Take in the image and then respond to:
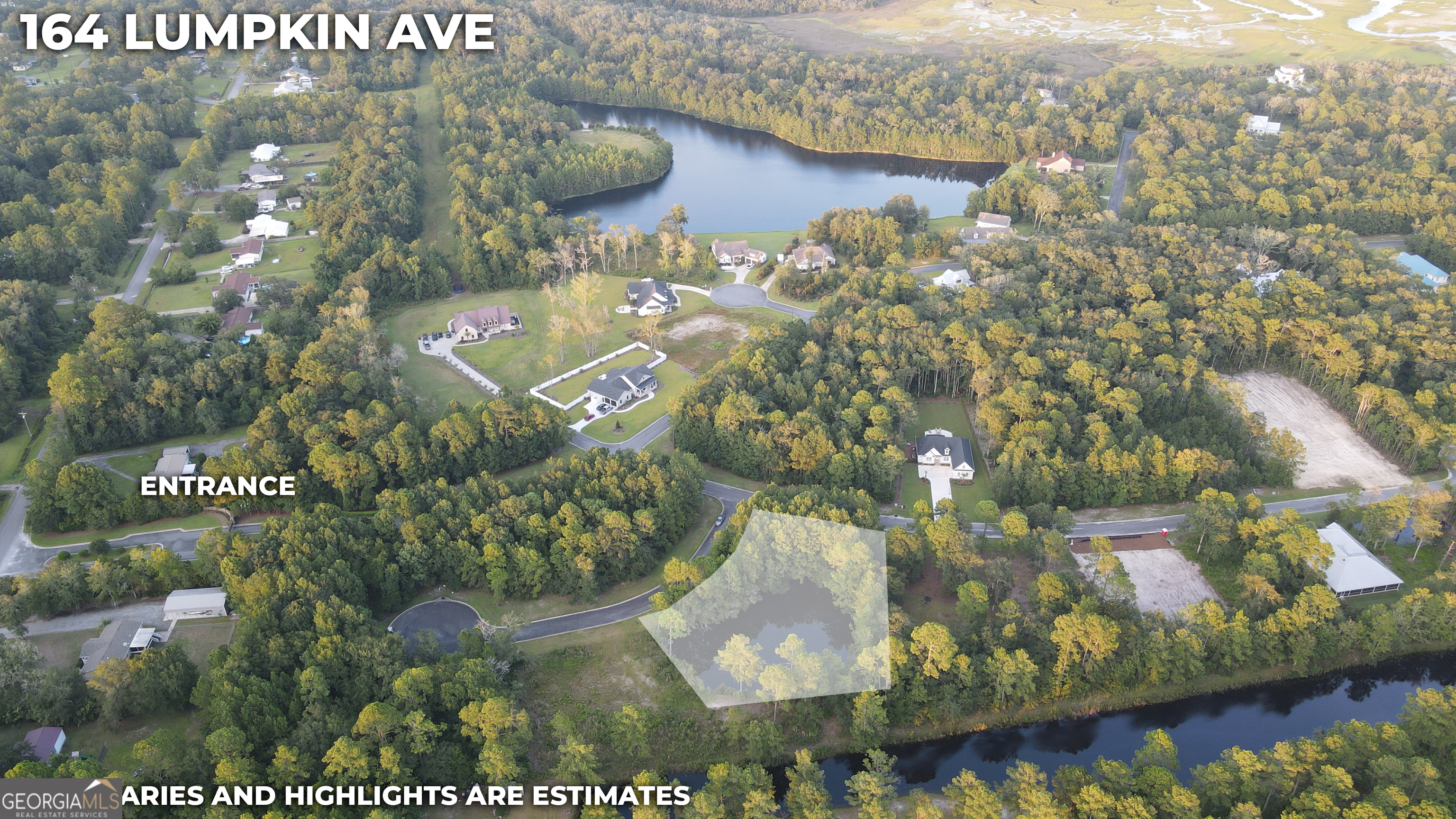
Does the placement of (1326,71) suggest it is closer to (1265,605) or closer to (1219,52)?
(1219,52)

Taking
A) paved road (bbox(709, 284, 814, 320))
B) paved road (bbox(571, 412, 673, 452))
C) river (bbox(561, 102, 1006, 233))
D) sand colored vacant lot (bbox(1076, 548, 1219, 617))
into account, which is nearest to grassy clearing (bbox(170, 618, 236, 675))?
paved road (bbox(571, 412, 673, 452))

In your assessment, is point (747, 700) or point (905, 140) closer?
point (747, 700)

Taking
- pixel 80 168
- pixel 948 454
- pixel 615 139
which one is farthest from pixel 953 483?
pixel 80 168

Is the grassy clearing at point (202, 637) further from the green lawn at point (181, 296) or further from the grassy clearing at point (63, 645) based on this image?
the green lawn at point (181, 296)

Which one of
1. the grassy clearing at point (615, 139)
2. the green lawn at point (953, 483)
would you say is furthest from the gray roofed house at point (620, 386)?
the grassy clearing at point (615, 139)

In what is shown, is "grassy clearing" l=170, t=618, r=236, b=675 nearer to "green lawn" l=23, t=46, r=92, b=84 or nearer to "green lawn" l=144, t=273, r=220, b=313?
"green lawn" l=144, t=273, r=220, b=313

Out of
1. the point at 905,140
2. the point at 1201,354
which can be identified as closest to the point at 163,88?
the point at 905,140
